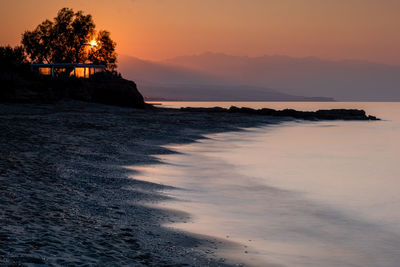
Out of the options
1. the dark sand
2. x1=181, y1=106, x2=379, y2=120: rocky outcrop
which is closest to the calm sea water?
the dark sand

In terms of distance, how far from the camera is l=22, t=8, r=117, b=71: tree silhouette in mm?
83625

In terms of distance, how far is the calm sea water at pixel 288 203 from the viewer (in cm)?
754

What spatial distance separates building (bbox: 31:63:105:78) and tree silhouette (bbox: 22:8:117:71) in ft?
47.6

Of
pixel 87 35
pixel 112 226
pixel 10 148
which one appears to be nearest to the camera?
pixel 112 226

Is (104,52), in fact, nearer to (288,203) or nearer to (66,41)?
(66,41)

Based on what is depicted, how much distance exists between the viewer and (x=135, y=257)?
Answer: 598 cm

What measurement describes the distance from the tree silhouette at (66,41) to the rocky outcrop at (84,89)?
28.2 meters

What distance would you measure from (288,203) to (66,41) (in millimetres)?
78515

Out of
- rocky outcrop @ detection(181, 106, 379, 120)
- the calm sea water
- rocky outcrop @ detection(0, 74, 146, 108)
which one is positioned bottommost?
the calm sea water

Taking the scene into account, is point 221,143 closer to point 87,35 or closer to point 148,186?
point 148,186

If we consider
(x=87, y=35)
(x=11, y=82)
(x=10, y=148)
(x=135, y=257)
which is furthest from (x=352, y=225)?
(x=87, y=35)

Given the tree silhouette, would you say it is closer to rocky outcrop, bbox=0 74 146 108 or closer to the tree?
the tree

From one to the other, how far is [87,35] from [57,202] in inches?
3196

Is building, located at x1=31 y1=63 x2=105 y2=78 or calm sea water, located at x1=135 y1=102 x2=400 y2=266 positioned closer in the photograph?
calm sea water, located at x1=135 y1=102 x2=400 y2=266
